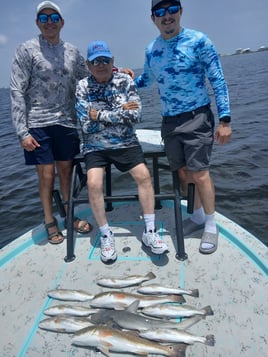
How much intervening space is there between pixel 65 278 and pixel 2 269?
77 cm

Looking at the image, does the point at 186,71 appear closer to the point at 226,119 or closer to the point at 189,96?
the point at 189,96

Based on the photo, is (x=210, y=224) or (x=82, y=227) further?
(x=82, y=227)

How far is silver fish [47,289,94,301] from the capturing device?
2918 mm

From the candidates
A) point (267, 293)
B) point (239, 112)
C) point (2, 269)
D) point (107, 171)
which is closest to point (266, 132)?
point (239, 112)

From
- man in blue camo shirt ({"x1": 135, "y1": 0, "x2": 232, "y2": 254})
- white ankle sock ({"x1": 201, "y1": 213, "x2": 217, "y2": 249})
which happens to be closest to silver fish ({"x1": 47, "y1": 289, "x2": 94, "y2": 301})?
man in blue camo shirt ({"x1": 135, "y1": 0, "x2": 232, "y2": 254})

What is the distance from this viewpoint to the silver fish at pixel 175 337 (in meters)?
2.37

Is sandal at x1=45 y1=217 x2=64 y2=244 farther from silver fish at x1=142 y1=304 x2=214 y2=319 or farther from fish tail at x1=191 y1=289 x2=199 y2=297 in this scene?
fish tail at x1=191 y1=289 x2=199 y2=297

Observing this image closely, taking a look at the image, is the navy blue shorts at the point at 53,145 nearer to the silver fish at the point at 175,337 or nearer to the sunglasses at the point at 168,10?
the sunglasses at the point at 168,10

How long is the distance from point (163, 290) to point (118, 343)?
70 centimetres

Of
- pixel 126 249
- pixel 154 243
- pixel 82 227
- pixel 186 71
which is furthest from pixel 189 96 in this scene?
pixel 82 227

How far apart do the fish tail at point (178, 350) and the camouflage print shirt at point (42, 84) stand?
2569 mm

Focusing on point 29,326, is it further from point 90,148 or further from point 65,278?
point 90,148

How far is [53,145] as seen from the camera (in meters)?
3.82

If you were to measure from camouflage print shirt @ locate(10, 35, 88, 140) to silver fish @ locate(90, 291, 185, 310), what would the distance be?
1.92 metres
